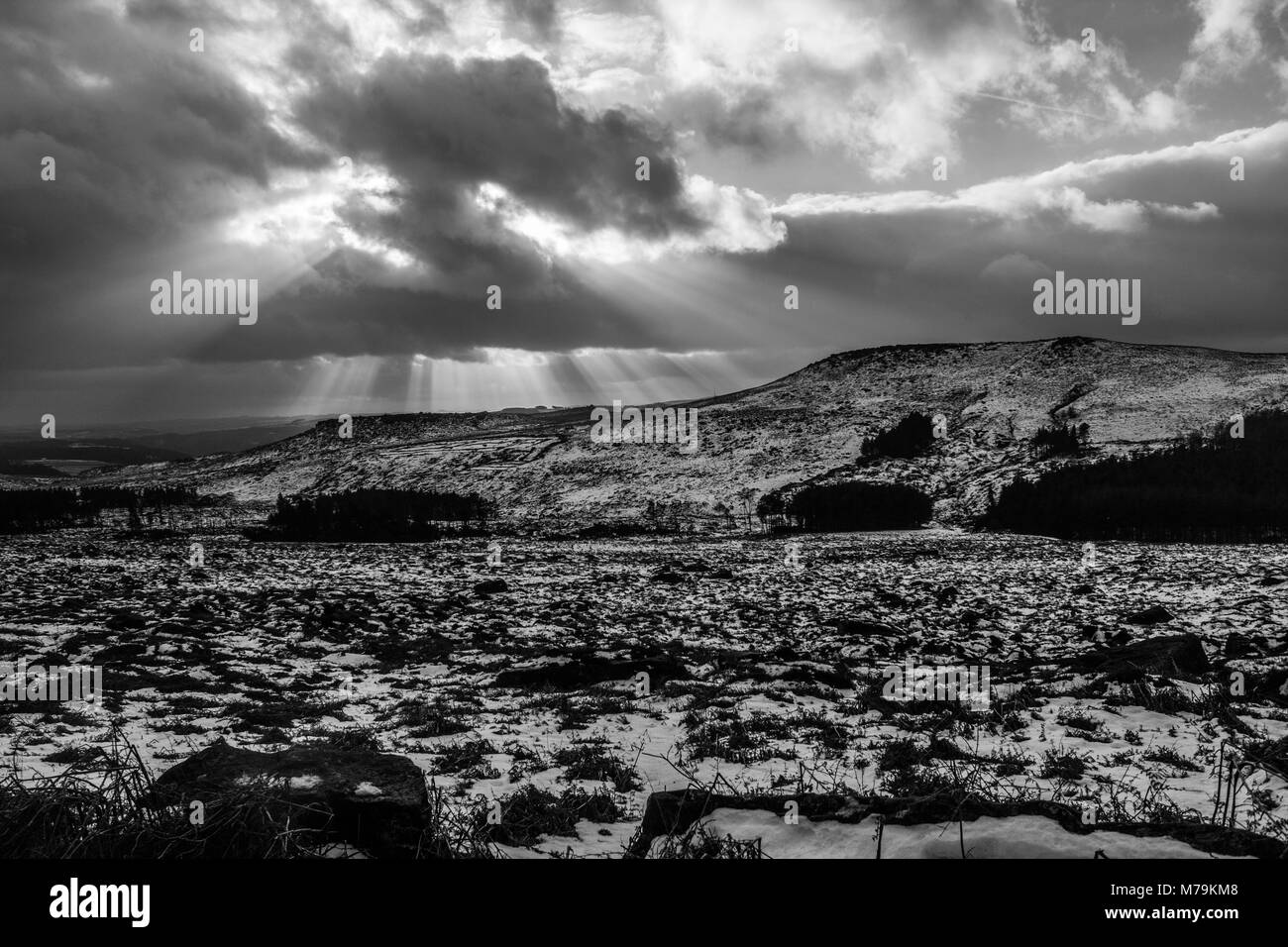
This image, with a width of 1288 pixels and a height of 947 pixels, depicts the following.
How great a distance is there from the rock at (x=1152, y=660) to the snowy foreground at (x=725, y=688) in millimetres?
134

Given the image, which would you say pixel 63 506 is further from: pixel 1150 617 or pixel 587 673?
pixel 1150 617

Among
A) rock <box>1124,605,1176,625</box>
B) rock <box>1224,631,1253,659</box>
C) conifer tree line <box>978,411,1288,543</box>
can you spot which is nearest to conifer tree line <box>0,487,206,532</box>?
rock <box>1124,605,1176,625</box>

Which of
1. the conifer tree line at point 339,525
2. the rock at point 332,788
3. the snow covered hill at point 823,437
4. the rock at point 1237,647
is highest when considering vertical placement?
the snow covered hill at point 823,437

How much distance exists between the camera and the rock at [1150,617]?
17.8 meters

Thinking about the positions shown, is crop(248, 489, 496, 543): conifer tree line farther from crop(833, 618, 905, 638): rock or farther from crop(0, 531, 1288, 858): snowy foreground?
crop(833, 618, 905, 638): rock

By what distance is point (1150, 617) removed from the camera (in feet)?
58.7

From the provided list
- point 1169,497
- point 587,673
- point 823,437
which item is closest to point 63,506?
point 587,673

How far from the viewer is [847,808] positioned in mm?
3389

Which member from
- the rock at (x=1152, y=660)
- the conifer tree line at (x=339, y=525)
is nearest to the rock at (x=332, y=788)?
the rock at (x=1152, y=660)

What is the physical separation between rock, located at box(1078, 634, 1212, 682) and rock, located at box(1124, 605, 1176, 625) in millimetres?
5819

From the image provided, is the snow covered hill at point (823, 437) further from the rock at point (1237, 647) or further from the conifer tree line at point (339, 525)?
the rock at point (1237, 647)

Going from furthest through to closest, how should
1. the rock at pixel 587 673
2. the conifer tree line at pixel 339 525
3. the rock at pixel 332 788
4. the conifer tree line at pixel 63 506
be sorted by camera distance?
the conifer tree line at pixel 63 506 → the conifer tree line at pixel 339 525 → the rock at pixel 587 673 → the rock at pixel 332 788

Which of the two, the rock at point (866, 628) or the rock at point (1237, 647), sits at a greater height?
the rock at point (1237, 647)
